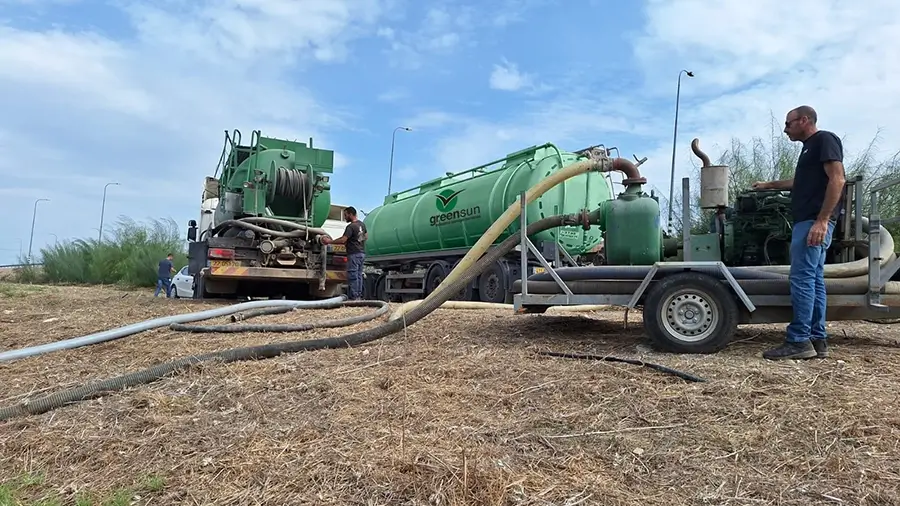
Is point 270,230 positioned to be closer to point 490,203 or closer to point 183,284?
point 490,203

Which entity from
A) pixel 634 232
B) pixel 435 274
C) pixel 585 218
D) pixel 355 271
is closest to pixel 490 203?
pixel 435 274

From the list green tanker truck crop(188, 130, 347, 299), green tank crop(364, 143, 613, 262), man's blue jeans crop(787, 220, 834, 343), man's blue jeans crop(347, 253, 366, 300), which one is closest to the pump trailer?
man's blue jeans crop(787, 220, 834, 343)

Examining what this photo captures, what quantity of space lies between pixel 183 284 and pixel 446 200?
30.9ft

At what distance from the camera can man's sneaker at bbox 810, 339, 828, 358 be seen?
14.7 ft

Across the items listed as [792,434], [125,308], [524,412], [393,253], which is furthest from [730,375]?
[393,253]

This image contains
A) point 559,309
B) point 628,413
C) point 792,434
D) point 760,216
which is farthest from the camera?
point 559,309

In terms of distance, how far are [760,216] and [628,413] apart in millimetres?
3451

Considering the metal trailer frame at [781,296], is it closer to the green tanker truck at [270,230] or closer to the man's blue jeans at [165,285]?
the green tanker truck at [270,230]

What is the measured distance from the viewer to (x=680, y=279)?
16.2 ft

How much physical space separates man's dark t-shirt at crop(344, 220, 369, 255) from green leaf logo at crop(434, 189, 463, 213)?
2825 millimetres

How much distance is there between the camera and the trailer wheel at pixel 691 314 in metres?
4.75

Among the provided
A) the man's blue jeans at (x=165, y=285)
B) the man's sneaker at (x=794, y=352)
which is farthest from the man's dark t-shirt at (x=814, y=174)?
the man's blue jeans at (x=165, y=285)

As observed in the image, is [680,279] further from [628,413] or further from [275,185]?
[275,185]

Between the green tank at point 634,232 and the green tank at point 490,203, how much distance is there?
142 inches
